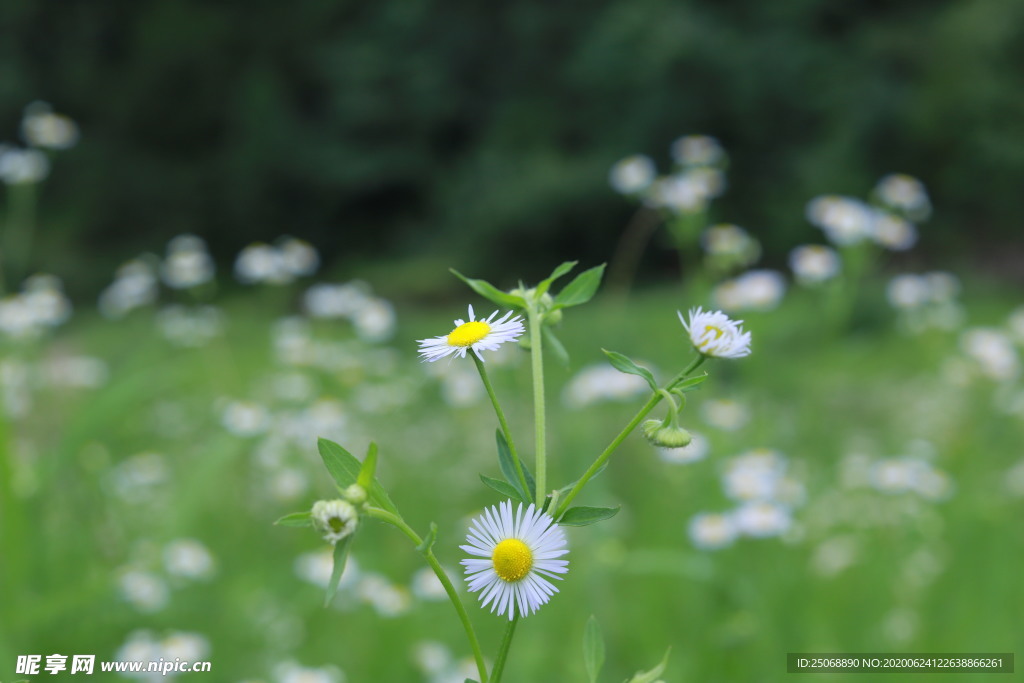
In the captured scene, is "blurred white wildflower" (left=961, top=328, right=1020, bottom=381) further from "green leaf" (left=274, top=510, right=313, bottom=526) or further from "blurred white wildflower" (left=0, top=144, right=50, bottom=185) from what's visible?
"blurred white wildflower" (left=0, top=144, right=50, bottom=185)

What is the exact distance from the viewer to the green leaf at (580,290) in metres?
0.44

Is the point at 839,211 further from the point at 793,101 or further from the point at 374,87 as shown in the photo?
the point at 374,87

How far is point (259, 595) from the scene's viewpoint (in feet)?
4.92

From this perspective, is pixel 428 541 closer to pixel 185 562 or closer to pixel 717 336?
pixel 717 336

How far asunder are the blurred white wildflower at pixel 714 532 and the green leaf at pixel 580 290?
2.97 ft

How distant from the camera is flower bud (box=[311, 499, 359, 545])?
37 cm

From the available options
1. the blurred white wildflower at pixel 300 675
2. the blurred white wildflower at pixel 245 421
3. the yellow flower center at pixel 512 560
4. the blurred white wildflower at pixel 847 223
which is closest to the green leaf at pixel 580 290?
the yellow flower center at pixel 512 560

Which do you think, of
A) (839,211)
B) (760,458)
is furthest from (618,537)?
(839,211)

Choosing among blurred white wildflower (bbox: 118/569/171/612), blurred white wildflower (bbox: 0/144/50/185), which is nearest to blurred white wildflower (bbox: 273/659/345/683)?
blurred white wildflower (bbox: 118/569/171/612)

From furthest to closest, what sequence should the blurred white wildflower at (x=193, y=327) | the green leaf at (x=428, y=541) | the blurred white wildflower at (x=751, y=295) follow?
the blurred white wildflower at (x=193, y=327) → the blurred white wildflower at (x=751, y=295) → the green leaf at (x=428, y=541)

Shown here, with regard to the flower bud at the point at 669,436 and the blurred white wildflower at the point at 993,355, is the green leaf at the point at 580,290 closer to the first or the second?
the flower bud at the point at 669,436

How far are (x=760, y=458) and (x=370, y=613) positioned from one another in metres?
0.69

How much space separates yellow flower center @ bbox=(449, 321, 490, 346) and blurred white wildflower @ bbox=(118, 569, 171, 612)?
983 mm

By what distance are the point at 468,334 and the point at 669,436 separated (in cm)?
11
